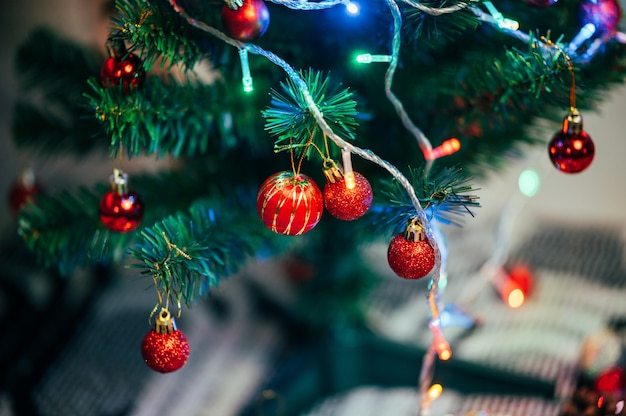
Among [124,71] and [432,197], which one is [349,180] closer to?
[432,197]

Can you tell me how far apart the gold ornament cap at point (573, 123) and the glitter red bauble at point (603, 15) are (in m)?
0.07

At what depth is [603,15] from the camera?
47cm

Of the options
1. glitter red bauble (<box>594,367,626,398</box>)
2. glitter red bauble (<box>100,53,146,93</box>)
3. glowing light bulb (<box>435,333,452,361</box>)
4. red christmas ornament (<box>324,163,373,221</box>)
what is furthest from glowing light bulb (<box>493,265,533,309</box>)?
glitter red bauble (<box>100,53,146,93</box>)

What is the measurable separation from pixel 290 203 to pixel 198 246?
97 mm

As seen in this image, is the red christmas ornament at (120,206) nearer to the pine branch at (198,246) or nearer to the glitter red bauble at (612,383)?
the pine branch at (198,246)

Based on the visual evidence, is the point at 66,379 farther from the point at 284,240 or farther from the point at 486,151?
the point at 486,151

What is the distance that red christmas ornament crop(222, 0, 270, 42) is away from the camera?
41 centimetres

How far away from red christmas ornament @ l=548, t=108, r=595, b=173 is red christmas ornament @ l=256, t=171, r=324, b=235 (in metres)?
0.20

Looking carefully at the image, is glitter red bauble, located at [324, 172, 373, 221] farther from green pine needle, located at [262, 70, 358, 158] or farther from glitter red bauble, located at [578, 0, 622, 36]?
glitter red bauble, located at [578, 0, 622, 36]

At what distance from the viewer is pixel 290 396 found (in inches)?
25.2

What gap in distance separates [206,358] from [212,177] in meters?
0.25

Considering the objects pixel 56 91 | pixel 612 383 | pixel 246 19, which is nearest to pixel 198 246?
pixel 246 19

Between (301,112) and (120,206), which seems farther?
(120,206)

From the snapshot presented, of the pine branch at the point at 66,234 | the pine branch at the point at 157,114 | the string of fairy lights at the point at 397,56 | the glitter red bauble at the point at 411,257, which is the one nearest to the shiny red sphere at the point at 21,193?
the pine branch at the point at 66,234
